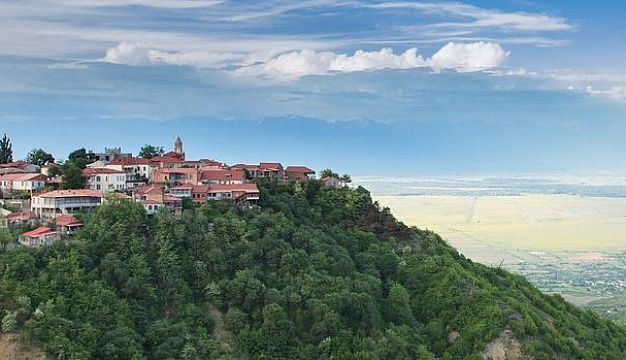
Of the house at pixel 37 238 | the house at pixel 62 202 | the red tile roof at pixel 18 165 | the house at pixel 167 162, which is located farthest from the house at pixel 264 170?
the house at pixel 37 238

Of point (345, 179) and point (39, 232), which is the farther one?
point (345, 179)

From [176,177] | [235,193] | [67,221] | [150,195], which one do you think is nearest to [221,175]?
[176,177]

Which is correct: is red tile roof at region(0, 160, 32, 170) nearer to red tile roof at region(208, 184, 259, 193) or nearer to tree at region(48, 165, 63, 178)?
tree at region(48, 165, 63, 178)

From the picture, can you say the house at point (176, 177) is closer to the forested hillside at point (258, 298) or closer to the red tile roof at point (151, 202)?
the forested hillside at point (258, 298)

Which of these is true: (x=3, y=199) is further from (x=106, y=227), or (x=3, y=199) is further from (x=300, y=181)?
(x=300, y=181)

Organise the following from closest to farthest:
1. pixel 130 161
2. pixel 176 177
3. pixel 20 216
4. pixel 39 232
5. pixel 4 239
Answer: pixel 4 239
pixel 39 232
pixel 20 216
pixel 176 177
pixel 130 161

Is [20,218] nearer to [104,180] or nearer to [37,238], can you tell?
[37,238]

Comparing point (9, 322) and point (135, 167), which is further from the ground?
point (135, 167)
